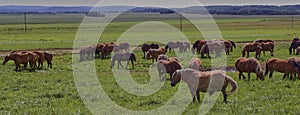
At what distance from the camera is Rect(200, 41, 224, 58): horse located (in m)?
34.1

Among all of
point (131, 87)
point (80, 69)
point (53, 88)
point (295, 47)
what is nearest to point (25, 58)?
point (80, 69)

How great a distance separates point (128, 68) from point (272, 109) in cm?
1555

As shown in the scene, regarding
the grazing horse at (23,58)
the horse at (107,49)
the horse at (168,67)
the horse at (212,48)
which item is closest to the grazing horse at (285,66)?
the horse at (168,67)

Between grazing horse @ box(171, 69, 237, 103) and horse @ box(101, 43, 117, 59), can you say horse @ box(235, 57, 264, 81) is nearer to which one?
grazing horse @ box(171, 69, 237, 103)

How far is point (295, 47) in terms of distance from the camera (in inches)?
1449

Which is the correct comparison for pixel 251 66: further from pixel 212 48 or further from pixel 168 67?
pixel 212 48

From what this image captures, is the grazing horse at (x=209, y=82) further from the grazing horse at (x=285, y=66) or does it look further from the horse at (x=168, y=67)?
the grazing horse at (x=285, y=66)

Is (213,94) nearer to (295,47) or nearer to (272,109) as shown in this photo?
(272,109)

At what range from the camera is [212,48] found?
34.6 meters

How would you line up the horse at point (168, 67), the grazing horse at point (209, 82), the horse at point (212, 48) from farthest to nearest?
the horse at point (212, 48), the horse at point (168, 67), the grazing horse at point (209, 82)

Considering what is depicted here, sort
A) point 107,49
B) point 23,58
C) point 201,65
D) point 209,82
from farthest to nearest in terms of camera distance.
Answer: point 107,49 < point 23,58 < point 201,65 < point 209,82

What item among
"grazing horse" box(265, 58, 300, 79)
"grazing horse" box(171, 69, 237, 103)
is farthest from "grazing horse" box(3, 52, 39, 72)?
"grazing horse" box(171, 69, 237, 103)

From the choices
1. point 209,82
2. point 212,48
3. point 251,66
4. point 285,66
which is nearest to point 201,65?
point 251,66

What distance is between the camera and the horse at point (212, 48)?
112ft
